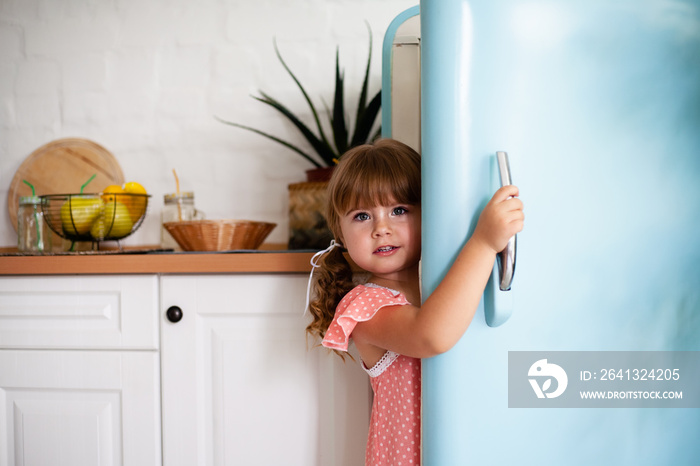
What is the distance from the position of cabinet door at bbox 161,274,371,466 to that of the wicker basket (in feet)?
0.48

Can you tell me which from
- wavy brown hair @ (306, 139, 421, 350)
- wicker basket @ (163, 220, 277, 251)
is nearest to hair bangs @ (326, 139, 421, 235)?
wavy brown hair @ (306, 139, 421, 350)

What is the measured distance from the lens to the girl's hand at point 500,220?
0.59 metres

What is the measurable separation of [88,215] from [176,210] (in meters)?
0.24

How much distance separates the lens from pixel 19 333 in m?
1.04

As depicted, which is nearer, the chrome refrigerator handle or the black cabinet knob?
the chrome refrigerator handle

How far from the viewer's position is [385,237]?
2.57 ft

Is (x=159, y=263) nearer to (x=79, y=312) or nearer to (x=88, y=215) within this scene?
(x=79, y=312)

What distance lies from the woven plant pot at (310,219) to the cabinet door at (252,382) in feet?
1.11

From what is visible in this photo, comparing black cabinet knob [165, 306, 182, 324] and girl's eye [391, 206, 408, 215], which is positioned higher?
girl's eye [391, 206, 408, 215]

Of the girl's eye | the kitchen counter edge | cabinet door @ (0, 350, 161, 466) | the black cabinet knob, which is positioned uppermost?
the girl's eye

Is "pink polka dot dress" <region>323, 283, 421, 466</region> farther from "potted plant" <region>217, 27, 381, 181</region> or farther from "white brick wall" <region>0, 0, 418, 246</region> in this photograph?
"white brick wall" <region>0, 0, 418, 246</region>

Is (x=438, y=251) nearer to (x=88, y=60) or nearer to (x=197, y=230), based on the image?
(x=197, y=230)

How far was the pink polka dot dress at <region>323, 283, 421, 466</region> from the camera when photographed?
29.2 inches

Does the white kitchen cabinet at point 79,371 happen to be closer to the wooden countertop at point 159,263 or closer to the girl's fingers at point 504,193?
the wooden countertop at point 159,263
